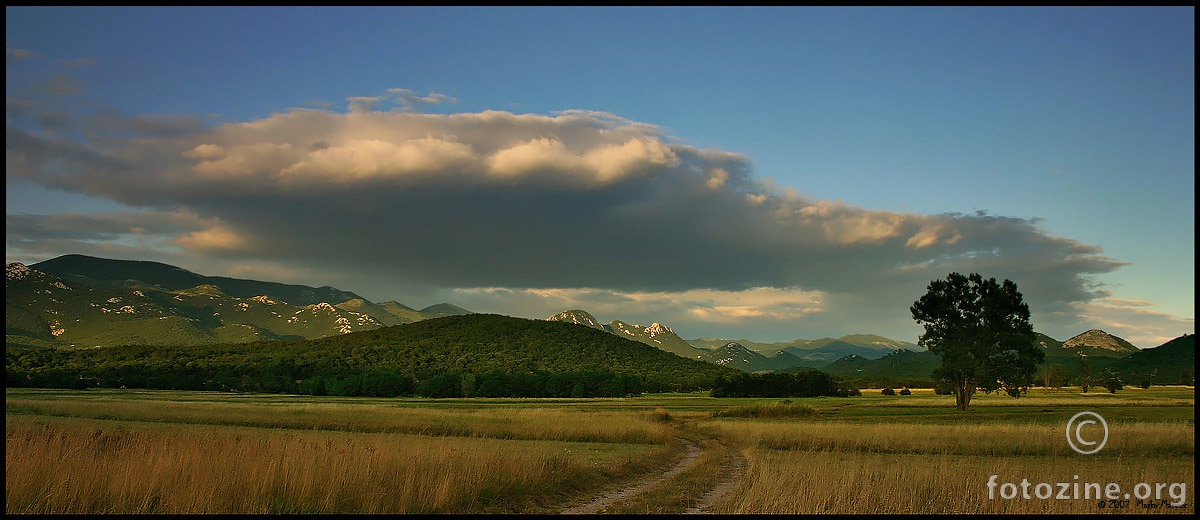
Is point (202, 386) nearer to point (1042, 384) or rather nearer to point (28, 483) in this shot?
point (28, 483)

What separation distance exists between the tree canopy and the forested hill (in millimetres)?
73370

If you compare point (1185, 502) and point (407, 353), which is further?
point (407, 353)

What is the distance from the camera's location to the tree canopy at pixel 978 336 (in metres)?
61.1

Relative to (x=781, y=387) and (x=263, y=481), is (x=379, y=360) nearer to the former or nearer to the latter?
(x=781, y=387)

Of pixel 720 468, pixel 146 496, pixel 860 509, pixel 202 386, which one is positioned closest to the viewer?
pixel 146 496

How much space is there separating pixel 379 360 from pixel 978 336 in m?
124

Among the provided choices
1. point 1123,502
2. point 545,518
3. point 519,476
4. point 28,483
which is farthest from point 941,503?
point 28,483

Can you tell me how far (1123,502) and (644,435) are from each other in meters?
24.0

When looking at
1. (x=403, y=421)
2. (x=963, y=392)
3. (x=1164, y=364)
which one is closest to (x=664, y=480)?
(x=403, y=421)

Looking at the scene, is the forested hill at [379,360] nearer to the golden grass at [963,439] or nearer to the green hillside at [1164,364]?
the green hillside at [1164,364]

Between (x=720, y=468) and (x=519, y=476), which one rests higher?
(x=519, y=476)

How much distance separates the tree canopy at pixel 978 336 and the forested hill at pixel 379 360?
73370 millimetres

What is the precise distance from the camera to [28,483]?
12.3 metres

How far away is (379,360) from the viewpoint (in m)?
152
